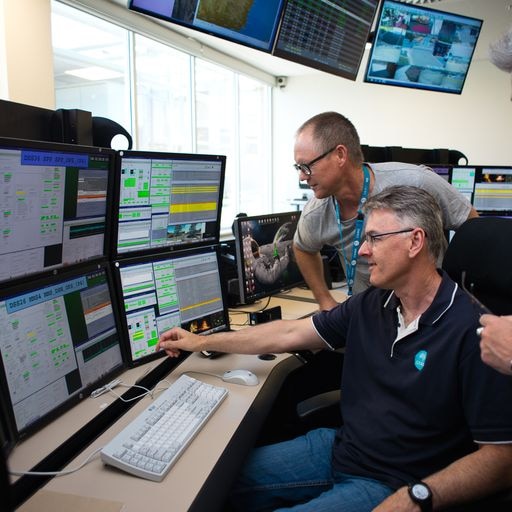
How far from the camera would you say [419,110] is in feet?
20.9

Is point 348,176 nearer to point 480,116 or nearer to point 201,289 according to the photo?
point 201,289

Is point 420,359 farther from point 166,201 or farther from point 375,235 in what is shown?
point 166,201

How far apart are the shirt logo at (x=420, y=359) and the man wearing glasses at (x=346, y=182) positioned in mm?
800

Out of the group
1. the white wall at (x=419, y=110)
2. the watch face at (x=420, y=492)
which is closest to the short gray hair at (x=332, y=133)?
the watch face at (x=420, y=492)

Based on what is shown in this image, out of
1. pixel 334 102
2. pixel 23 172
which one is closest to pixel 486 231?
pixel 23 172

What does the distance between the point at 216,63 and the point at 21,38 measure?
9.86ft

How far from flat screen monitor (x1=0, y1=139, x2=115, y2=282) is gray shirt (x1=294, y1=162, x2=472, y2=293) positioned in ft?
3.56

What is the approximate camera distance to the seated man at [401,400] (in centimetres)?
108

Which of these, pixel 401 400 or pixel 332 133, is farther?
pixel 332 133

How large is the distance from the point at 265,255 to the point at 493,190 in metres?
2.28

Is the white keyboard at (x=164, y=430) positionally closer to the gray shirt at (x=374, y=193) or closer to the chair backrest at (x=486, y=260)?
the chair backrest at (x=486, y=260)

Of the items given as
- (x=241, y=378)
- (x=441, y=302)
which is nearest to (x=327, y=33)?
(x=441, y=302)

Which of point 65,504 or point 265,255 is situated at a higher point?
point 265,255

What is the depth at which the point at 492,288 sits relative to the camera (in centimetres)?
133
